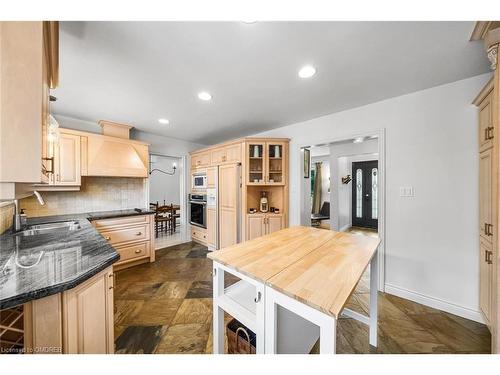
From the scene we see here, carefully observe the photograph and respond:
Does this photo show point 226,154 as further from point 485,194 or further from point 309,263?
point 485,194

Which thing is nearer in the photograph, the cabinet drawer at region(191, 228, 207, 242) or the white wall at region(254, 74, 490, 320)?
the white wall at region(254, 74, 490, 320)

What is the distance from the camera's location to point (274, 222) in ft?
10.3

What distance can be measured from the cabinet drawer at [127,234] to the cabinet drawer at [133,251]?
0.09 meters

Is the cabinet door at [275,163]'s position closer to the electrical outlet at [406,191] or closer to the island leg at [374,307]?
the electrical outlet at [406,191]

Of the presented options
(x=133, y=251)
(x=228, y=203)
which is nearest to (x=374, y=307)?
(x=228, y=203)

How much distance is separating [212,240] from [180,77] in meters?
2.87

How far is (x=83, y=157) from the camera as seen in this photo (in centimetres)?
259

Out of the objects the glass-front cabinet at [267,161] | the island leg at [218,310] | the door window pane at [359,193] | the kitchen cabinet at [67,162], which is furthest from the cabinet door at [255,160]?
the door window pane at [359,193]

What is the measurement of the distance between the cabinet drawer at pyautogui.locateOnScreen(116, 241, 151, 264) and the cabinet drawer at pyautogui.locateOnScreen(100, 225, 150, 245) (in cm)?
9

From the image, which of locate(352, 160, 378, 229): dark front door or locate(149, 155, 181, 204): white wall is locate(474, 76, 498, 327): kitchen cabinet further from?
locate(149, 155, 181, 204): white wall

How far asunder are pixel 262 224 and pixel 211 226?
3.77 feet

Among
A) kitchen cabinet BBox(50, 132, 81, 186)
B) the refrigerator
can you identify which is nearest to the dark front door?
the refrigerator

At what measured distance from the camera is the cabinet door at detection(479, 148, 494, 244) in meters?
1.46
